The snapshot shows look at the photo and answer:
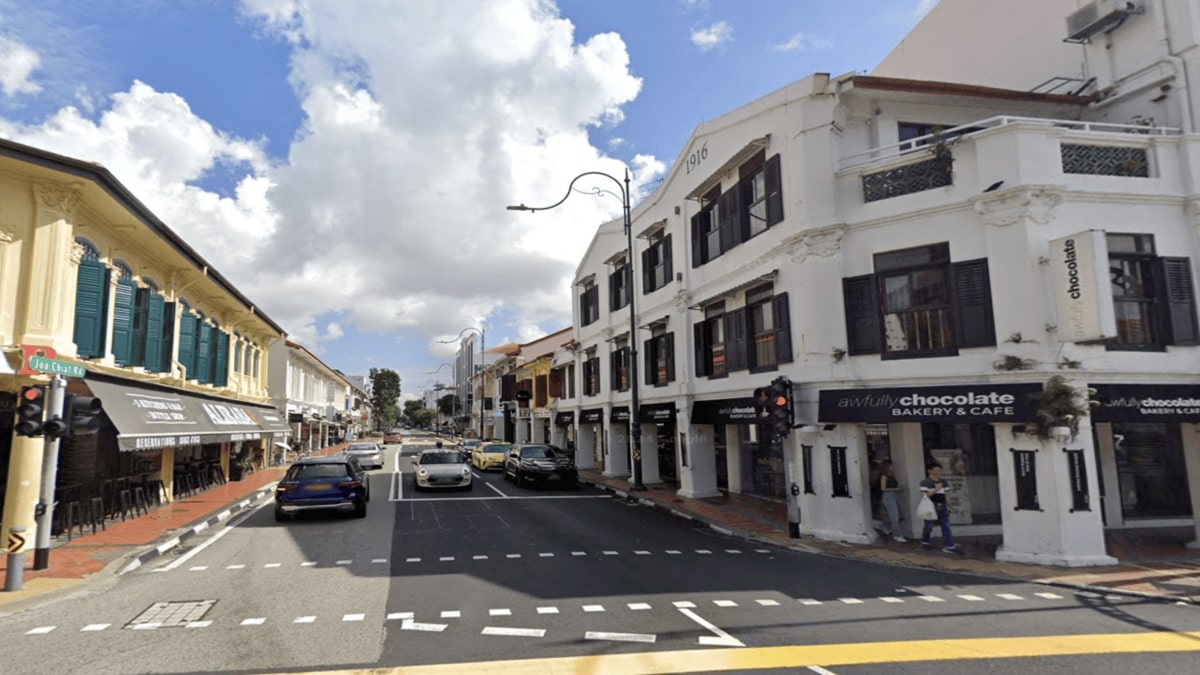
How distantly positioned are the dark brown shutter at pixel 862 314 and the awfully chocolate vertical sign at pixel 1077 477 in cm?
375

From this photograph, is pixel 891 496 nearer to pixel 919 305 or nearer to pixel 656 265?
pixel 919 305

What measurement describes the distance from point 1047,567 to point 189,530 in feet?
54.0

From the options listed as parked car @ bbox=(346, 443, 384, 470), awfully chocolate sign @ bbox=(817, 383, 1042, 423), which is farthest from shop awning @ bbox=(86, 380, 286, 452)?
awfully chocolate sign @ bbox=(817, 383, 1042, 423)

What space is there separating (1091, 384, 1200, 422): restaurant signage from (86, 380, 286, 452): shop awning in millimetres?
17793

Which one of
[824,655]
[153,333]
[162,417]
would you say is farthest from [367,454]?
[824,655]

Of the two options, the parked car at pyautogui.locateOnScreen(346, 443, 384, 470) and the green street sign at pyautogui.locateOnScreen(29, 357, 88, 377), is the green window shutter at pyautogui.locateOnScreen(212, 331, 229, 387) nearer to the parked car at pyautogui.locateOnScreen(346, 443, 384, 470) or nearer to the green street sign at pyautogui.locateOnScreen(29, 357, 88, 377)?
the parked car at pyautogui.locateOnScreen(346, 443, 384, 470)

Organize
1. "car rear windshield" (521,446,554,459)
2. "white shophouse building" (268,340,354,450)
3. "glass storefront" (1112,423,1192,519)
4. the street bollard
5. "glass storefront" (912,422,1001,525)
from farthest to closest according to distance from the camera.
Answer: "white shophouse building" (268,340,354,450)
"car rear windshield" (521,446,554,459)
"glass storefront" (1112,423,1192,519)
"glass storefront" (912,422,1001,525)
the street bollard

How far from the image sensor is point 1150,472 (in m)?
14.2

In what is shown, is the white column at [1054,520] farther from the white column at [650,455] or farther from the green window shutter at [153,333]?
the green window shutter at [153,333]

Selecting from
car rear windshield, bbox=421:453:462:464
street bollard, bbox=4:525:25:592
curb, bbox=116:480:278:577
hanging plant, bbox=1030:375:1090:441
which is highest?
hanging plant, bbox=1030:375:1090:441

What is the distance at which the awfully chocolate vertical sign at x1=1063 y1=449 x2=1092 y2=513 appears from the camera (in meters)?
11.3

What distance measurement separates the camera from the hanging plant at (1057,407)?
1117 cm

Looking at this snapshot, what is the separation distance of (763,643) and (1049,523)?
748 centimetres

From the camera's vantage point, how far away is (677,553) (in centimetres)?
1198
